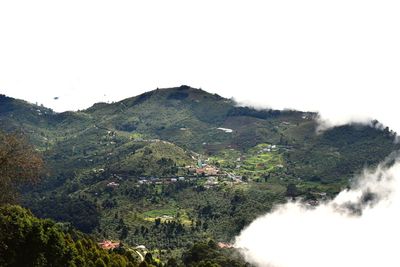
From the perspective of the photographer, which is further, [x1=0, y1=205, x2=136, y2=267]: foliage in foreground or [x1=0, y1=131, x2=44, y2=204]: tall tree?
[x1=0, y1=131, x2=44, y2=204]: tall tree

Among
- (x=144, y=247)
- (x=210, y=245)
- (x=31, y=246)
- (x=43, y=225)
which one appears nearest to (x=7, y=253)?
(x=31, y=246)

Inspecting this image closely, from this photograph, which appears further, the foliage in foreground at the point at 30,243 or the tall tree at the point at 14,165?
the tall tree at the point at 14,165

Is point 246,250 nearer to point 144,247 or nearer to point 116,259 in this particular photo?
point 144,247

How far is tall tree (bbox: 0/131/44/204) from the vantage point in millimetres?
83438

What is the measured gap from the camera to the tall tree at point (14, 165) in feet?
274

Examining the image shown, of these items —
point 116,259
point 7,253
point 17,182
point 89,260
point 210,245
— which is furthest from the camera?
point 210,245

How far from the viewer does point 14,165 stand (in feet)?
276

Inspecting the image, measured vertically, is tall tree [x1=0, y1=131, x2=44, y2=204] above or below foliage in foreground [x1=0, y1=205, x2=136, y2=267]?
above

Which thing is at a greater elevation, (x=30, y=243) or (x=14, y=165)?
(x=14, y=165)

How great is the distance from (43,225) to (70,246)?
661 cm

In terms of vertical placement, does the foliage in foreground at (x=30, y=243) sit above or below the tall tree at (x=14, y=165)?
below

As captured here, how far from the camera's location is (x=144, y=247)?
620 feet

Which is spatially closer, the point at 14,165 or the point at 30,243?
the point at 30,243

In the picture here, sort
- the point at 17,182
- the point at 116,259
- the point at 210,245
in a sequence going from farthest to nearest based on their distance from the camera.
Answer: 1. the point at 210,245
2. the point at 116,259
3. the point at 17,182
